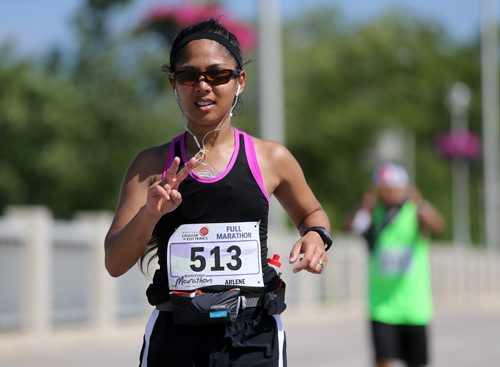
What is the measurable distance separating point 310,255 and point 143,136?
2303cm

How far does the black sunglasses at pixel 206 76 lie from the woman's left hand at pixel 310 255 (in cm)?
67

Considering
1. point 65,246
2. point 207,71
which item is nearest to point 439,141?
point 65,246

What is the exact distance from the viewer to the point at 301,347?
18297mm

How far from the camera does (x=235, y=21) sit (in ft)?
85.1

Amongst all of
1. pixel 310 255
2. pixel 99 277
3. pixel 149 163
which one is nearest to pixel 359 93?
pixel 99 277

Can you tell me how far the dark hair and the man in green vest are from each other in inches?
218

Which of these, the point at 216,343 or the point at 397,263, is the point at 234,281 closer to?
the point at 216,343

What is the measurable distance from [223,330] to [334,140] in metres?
47.5

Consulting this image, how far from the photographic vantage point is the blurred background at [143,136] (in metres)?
17.4

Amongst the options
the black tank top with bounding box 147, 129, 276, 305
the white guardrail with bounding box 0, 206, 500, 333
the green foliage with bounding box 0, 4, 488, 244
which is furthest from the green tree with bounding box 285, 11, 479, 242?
the black tank top with bounding box 147, 129, 276, 305

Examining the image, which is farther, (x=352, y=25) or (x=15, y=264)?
(x=352, y=25)

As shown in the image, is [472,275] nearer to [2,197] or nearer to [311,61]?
[311,61]

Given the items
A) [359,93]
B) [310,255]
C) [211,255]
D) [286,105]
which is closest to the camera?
[310,255]

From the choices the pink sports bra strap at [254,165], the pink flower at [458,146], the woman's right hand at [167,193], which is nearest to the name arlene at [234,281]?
the pink sports bra strap at [254,165]
